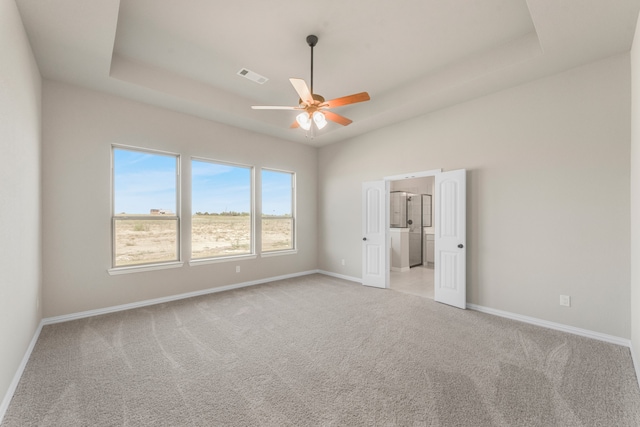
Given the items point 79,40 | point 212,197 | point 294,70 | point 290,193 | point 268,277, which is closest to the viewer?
point 79,40

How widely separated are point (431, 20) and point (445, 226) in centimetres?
267

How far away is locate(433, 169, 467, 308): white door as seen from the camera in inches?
154

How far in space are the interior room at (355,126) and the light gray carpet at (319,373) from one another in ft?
0.12

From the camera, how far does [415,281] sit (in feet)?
18.2

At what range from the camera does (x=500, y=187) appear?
366 cm

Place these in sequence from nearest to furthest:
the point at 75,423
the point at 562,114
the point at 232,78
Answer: the point at 75,423 < the point at 562,114 < the point at 232,78

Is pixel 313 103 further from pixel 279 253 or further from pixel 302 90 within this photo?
pixel 279 253

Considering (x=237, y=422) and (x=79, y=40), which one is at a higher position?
(x=79, y=40)

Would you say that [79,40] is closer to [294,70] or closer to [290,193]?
[294,70]

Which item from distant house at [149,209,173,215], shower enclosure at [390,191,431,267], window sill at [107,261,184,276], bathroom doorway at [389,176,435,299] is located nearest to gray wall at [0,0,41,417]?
window sill at [107,261,184,276]

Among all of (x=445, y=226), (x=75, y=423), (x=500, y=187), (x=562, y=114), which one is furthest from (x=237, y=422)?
(x=562, y=114)

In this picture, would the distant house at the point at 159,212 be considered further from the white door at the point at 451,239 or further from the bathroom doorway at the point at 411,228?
the bathroom doorway at the point at 411,228

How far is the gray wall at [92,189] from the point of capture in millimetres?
3336

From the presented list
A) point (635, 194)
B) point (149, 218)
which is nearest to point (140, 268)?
point (149, 218)
